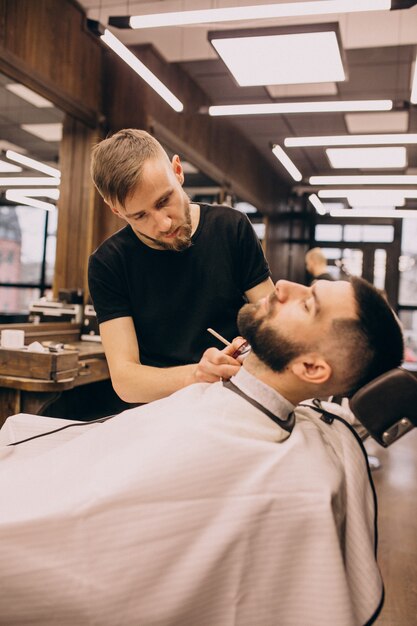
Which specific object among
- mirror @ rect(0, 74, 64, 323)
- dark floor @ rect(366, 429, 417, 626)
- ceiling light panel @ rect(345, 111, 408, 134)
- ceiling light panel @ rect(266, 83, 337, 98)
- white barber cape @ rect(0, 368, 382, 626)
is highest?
ceiling light panel @ rect(266, 83, 337, 98)

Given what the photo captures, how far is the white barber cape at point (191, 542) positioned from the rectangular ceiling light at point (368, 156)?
586 centimetres

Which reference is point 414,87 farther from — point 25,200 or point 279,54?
point 25,200

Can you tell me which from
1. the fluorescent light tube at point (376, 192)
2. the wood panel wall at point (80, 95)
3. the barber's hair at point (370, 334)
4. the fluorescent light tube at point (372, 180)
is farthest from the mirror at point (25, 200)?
the barber's hair at point (370, 334)

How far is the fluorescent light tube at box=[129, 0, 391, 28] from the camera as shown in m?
2.77

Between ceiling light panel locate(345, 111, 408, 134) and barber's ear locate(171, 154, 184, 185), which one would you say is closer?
barber's ear locate(171, 154, 184, 185)

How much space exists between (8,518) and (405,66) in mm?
5566

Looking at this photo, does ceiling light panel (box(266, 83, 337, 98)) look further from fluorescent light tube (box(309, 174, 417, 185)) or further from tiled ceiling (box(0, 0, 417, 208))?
fluorescent light tube (box(309, 174, 417, 185))

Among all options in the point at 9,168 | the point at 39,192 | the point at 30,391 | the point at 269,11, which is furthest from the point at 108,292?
the point at 39,192

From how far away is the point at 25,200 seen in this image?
6.69 metres

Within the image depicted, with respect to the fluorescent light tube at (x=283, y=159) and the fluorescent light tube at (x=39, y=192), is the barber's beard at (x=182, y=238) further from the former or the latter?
the fluorescent light tube at (x=39, y=192)

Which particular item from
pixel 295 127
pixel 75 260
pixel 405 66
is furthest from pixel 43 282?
pixel 405 66

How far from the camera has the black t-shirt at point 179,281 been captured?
186cm

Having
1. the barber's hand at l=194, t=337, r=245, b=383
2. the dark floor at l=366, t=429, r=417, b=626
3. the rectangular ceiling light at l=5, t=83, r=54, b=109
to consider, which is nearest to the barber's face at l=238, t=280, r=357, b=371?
the barber's hand at l=194, t=337, r=245, b=383

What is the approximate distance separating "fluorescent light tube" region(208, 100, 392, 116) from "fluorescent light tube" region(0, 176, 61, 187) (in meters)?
1.85
